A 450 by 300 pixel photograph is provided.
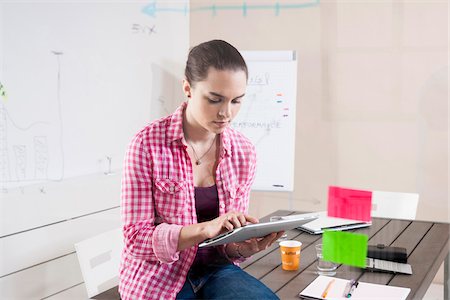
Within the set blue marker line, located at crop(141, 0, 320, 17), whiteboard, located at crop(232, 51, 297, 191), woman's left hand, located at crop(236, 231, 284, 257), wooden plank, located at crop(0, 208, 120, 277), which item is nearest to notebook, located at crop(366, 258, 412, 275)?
woman's left hand, located at crop(236, 231, 284, 257)

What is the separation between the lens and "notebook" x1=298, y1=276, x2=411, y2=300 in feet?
4.57

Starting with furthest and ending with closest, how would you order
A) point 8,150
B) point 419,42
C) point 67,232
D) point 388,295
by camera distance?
1. point 419,42
2. point 67,232
3. point 8,150
4. point 388,295

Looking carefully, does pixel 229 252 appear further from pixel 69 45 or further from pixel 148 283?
pixel 69 45

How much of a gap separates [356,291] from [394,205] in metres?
1.31

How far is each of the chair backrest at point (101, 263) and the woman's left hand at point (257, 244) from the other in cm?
50

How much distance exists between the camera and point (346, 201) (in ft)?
5.56

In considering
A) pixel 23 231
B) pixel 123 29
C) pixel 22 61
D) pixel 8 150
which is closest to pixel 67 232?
pixel 23 231

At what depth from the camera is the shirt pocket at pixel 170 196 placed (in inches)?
58.1

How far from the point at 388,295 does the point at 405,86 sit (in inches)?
92.0

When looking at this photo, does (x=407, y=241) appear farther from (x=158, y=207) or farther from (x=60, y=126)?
(x=60, y=126)

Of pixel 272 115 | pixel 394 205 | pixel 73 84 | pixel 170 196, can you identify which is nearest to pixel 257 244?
pixel 170 196

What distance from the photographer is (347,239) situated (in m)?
1.46

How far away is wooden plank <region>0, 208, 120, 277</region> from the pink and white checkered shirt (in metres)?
1.04

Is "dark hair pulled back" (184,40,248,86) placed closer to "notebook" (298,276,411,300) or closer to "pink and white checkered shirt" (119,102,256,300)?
"pink and white checkered shirt" (119,102,256,300)
